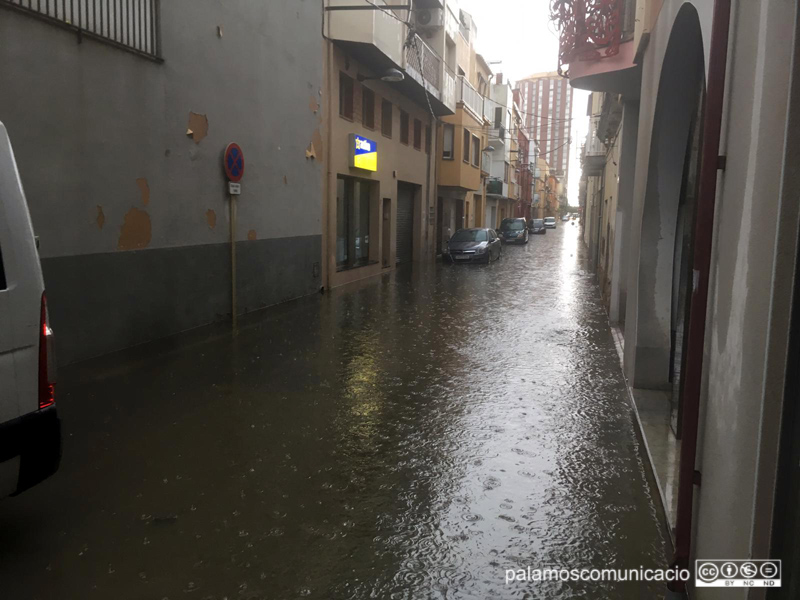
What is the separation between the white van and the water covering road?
59 centimetres

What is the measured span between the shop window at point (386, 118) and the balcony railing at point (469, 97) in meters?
9.12

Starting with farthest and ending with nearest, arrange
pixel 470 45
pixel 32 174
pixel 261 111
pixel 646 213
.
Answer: pixel 470 45
pixel 261 111
pixel 32 174
pixel 646 213

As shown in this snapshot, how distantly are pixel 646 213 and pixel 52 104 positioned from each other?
6655mm

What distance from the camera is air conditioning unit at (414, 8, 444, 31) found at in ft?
83.5

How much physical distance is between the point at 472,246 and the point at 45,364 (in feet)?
74.0

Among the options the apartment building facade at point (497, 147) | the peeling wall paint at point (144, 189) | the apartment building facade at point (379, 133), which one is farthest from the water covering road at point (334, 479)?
the apartment building facade at point (497, 147)

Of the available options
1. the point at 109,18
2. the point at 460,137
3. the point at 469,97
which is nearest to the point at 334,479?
the point at 109,18

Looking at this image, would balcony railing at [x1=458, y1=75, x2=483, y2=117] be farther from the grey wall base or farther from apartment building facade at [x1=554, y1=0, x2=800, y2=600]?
apartment building facade at [x1=554, y1=0, x2=800, y2=600]

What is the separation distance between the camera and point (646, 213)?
22.8 feet

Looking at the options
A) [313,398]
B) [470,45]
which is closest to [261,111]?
[313,398]

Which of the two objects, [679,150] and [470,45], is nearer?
[679,150]

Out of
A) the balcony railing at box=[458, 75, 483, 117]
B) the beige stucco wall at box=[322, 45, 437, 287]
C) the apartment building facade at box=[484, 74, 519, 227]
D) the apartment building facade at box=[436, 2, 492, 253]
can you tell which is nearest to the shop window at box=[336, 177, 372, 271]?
the beige stucco wall at box=[322, 45, 437, 287]

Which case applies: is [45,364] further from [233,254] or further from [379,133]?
Answer: [379,133]

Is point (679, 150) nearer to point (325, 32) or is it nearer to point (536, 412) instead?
point (536, 412)
